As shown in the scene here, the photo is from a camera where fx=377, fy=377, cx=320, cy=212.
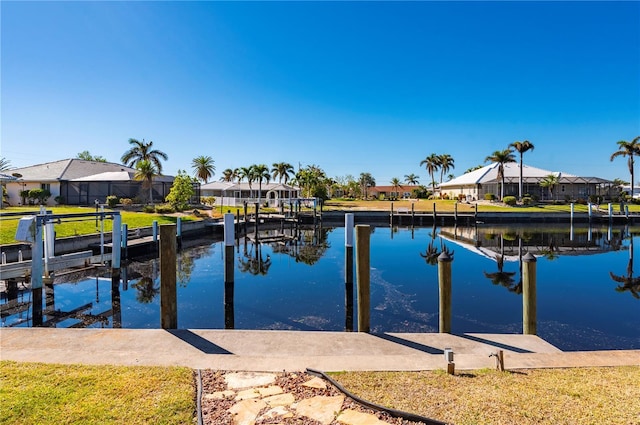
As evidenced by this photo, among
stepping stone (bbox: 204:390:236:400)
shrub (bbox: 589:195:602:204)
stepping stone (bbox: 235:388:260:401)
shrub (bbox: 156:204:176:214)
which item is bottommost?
stepping stone (bbox: 235:388:260:401)

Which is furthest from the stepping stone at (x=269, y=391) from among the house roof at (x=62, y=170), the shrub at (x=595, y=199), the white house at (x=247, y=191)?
the shrub at (x=595, y=199)

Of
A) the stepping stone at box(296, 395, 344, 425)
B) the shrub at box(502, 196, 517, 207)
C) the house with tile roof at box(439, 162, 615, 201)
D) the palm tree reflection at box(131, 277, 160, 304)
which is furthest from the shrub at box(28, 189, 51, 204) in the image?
the house with tile roof at box(439, 162, 615, 201)

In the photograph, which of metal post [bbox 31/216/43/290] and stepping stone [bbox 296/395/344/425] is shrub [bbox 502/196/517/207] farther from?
stepping stone [bbox 296/395/344/425]

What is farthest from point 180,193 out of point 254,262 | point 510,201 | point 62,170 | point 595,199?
point 595,199

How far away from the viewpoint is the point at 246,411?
3965 millimetres

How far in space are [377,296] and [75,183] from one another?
3795 centimetres

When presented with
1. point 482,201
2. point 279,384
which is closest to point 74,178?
point 279,384

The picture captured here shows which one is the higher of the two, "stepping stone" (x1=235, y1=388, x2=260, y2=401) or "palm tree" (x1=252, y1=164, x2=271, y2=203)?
"palm tree" (x1=252, y1=164, x2=271, y2=203)

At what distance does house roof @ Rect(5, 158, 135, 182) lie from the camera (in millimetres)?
38375

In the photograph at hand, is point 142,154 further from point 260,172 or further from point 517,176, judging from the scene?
point 517,176

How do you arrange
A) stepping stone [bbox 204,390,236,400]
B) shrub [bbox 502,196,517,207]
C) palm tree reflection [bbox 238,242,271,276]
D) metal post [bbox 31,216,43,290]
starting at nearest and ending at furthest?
1. stepping stone [bbox 204,390,236,400]
2. metal post [bbox 31,216,43,290]
3. palm tree reflection [bbox 238,242,271,276]
4. shrub [bbox 502,196,517,207]

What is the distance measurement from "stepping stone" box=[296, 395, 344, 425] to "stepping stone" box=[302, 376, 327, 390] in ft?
0.90

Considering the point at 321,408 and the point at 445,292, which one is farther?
the point at 445,292

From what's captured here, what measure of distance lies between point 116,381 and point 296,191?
6062 cm
